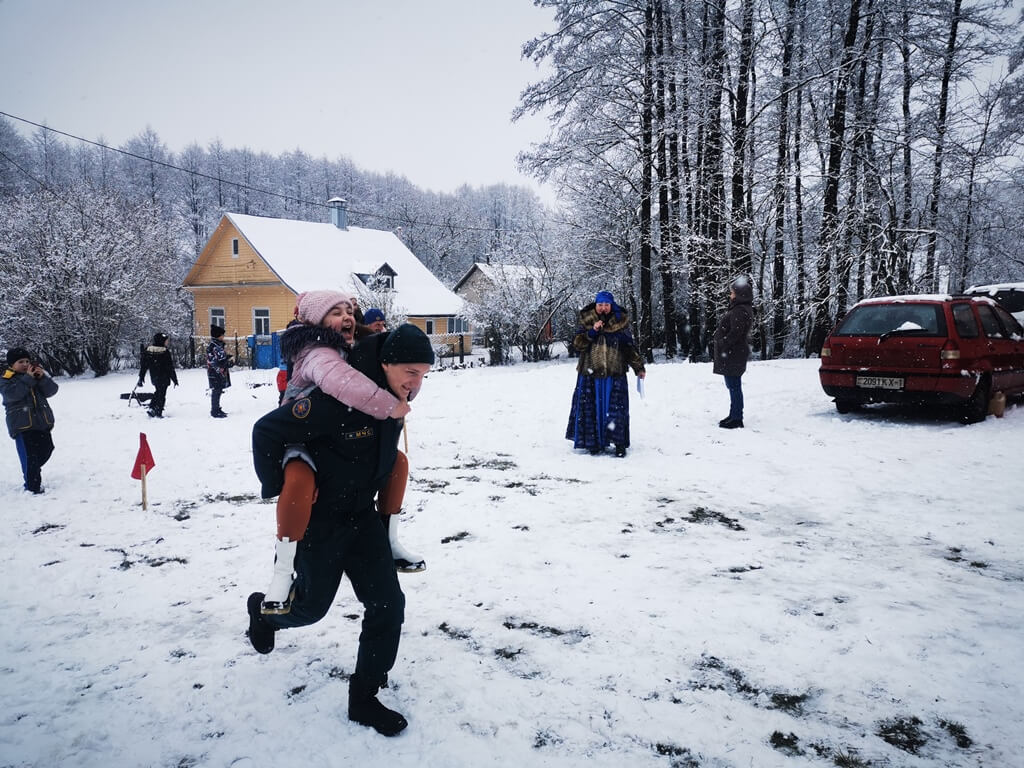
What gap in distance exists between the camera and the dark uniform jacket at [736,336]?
8.45m

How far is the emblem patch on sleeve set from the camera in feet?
7.70

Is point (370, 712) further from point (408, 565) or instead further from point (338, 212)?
point (338, 212)

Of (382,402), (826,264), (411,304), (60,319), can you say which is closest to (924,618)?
(382,402)

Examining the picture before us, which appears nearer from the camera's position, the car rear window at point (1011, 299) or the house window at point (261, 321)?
the car rear window at point (1011, 299)

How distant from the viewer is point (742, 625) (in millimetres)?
3295

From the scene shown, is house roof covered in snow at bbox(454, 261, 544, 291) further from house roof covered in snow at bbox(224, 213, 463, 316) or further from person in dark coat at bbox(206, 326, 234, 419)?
person in dark coat at bbox(206, 326, 234, 419)

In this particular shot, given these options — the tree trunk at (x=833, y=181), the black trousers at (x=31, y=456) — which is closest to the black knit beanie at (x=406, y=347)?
the black trousers at (x=31, y=456)

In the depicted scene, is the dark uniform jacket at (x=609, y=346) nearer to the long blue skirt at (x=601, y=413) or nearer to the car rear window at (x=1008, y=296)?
the long blue skirt at (x=601, y=413)

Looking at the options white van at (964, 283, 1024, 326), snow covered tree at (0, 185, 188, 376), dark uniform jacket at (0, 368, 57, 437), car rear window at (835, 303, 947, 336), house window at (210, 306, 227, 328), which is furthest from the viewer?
house window at (210, 306, 227, 328)

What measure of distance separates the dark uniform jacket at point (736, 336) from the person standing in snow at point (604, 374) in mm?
1824

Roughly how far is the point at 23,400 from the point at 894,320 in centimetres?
1097

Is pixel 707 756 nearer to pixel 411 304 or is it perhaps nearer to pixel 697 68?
pixel 697 68

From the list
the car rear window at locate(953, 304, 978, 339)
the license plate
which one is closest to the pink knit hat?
the license plate

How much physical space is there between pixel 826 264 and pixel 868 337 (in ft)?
30.9
